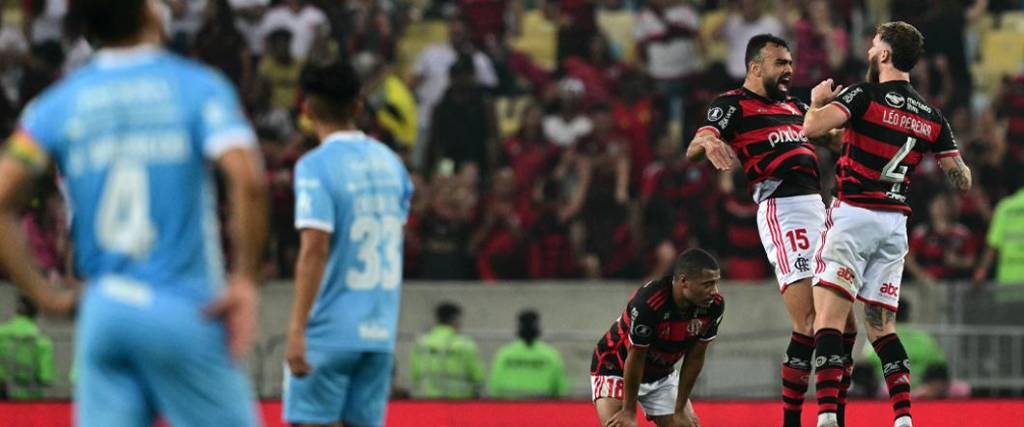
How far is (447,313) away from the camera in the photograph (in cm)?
1661

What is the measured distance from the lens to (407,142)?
1945cm

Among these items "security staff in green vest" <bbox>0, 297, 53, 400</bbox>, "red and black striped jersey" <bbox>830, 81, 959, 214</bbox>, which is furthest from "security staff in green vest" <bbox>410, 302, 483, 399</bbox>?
"red and black striped jersey" <bbox>830, 81, 959, 214</bbox>

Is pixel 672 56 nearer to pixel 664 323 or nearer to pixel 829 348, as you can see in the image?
pixel 664 323

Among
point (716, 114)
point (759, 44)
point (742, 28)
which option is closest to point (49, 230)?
point (742, 28)

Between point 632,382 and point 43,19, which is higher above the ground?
point 43,19

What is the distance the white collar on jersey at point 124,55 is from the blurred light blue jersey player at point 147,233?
1.2 inches

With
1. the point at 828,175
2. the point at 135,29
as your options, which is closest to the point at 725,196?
the point at 828,175

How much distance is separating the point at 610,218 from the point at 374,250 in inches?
453

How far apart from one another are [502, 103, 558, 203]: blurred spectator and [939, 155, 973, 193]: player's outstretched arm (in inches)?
346

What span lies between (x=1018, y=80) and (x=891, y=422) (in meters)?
8.28

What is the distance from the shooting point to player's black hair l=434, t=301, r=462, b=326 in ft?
54.4

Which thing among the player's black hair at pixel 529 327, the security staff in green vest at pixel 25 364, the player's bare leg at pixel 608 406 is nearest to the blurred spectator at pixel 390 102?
the player's black hair at pixel 529 327

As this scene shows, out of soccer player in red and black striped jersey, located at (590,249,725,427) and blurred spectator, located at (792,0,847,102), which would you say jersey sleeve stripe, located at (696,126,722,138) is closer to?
soccer player in red and black striped jersey, located at (590,249,725,427)

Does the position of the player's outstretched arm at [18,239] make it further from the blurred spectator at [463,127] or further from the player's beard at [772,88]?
the blurred spectator at [463,127]
